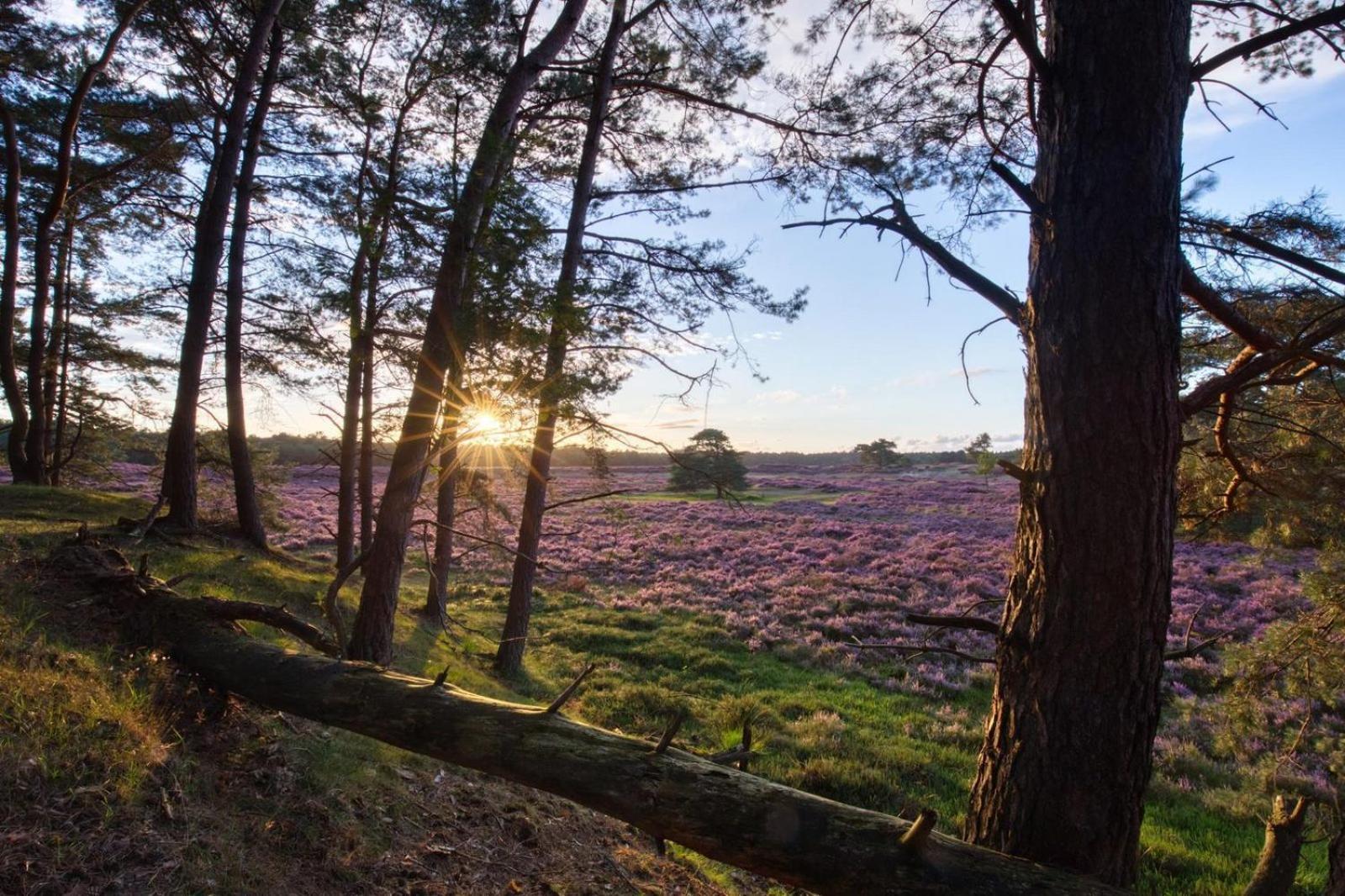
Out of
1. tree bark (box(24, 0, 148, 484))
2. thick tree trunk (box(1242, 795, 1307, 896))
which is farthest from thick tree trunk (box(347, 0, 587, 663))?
tree bark (box(24, 0, 148, 484))

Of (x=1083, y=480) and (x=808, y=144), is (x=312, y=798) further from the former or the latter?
(x=808, y=144)

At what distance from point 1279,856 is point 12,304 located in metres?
19.7

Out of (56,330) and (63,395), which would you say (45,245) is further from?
(63,395)

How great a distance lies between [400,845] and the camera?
3.87 metres

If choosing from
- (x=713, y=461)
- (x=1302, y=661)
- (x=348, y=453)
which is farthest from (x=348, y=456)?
(x=713, y=461)

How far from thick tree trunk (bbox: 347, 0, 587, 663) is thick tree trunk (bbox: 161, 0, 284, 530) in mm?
7424

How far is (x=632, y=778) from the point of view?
3.09 m

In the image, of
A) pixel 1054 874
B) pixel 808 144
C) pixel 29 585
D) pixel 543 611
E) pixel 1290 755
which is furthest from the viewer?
pixel 543 611

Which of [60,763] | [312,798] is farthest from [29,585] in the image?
[312,798]

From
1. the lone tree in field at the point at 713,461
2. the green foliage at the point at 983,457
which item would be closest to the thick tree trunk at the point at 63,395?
the lone tree in field at the point at 713,461

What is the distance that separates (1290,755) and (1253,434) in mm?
4527

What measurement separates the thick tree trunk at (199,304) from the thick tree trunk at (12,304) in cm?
354

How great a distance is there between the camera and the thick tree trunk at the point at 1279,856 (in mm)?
2619

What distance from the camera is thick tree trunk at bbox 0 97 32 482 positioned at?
445 inches
